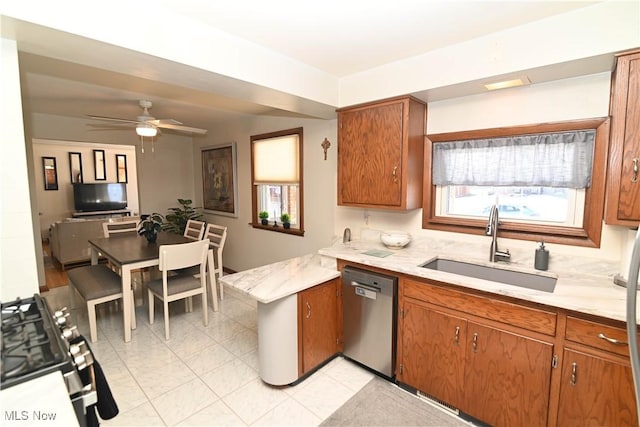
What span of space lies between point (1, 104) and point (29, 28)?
1.24 feet

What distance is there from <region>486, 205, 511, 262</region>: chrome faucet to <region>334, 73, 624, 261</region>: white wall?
8cm

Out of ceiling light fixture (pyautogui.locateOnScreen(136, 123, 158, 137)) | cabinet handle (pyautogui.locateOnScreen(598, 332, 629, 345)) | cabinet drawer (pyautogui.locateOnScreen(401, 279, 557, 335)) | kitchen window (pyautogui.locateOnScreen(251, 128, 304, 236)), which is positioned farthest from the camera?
kitchen window (pyautogui.locateOnScreen(251, 128, 304, 236))

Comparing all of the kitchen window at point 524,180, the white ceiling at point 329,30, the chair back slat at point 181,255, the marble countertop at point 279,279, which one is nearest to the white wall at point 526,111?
the kitchen window at point 524,180

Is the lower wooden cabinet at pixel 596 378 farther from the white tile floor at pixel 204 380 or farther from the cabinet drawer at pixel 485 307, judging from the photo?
the white tile floor at pixel 204 380

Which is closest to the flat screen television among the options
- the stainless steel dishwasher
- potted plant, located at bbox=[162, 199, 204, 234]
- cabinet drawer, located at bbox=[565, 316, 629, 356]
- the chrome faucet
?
potted plant, located at bbox=[162, 199, 204, 234]

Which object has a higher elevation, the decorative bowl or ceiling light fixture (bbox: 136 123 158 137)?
ceiling light fixture (bbox: 136 123 158 137)

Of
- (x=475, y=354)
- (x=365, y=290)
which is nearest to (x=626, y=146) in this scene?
(x=475, y=354)

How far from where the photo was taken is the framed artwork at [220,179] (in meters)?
4.80

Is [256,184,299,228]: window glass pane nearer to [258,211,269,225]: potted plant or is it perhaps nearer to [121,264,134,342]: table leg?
[258,211,269,225]: potted plant

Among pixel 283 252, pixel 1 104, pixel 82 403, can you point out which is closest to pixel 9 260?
pixel 1 104

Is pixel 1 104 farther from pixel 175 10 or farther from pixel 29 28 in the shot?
pixel 175 10

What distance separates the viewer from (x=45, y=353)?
3.44 ft

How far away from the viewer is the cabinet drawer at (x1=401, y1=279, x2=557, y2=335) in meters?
1.63

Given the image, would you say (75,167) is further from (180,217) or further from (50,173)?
(180,217)
